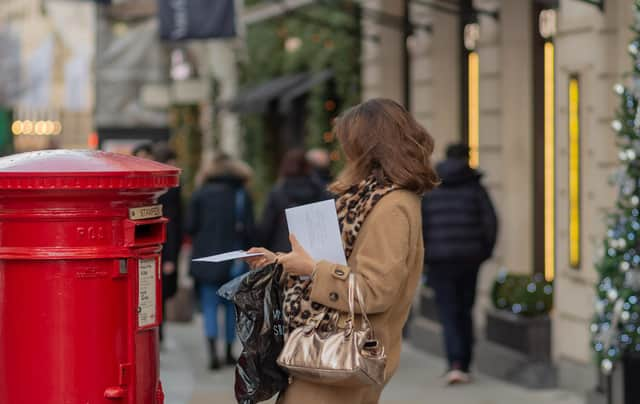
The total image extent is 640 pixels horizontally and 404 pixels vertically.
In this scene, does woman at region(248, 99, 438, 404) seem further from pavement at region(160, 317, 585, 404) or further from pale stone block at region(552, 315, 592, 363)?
pale stone block at region(552, 315, 592, 363)

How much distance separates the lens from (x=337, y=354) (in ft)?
14.6

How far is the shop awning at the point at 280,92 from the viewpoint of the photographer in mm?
19234

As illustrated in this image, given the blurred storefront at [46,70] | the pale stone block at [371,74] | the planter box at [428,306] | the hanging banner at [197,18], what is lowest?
the planter box at [428,306]

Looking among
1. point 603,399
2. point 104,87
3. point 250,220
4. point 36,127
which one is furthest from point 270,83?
point 36,127

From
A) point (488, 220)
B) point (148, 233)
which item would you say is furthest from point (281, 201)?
point (148, 233)

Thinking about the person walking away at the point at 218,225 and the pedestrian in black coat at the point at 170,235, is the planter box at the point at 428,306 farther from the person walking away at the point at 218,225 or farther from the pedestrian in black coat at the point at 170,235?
the pedestrian in black coat at the point at 170,235

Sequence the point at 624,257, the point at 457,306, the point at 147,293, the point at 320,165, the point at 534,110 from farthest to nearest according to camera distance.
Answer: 1. the point at 320,165
2. the point at 534,110
3. the point at 457,306
4. the point at 624,257
5. the point at 147,293

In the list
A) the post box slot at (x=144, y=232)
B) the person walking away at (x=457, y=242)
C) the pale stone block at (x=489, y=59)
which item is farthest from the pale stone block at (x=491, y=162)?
the post box slot at (x=144, y=232)

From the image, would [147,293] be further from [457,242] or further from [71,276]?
[457,242]

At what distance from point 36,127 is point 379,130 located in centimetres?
10458

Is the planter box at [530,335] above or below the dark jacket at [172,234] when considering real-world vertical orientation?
below

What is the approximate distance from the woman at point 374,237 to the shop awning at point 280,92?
14174mm

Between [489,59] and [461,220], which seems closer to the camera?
[461,220]

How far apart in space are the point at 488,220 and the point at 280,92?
10.4 metres
